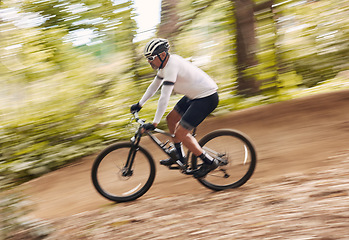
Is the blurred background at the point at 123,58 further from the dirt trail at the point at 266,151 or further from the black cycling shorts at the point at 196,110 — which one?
the black cycling shorts at the point at 196,110

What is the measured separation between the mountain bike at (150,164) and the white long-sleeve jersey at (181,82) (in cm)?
44

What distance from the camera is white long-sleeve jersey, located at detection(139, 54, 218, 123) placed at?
171 inches

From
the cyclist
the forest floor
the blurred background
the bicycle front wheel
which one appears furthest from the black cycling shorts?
the blurred background

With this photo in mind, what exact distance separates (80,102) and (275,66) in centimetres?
406

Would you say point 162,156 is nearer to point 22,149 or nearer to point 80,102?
point 80,102

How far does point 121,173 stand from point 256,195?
1.61 metres

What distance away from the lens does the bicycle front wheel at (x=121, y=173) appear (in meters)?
4.57

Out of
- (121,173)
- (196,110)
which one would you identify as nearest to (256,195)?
(196,110)

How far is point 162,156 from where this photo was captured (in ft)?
21.0

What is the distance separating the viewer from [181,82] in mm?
4438

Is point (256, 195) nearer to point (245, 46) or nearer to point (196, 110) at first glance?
point (196, 110)

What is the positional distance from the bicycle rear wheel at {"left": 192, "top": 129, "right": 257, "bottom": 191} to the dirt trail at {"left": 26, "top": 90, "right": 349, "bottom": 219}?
158 mm

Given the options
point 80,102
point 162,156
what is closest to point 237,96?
point 162,156

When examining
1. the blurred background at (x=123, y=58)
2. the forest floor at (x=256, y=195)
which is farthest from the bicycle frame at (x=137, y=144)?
the blurred background at (x=123, y=58)
